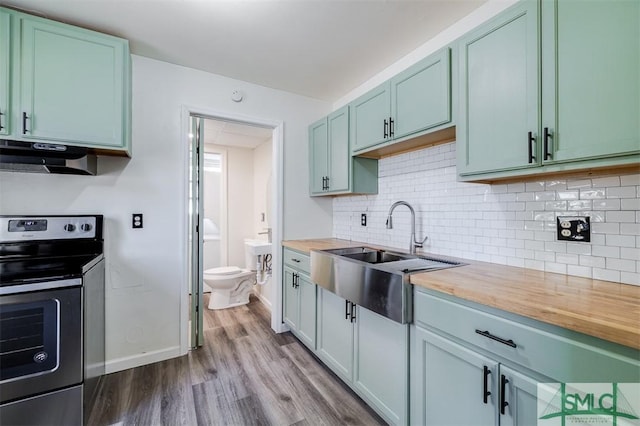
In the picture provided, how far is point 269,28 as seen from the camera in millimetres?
1856

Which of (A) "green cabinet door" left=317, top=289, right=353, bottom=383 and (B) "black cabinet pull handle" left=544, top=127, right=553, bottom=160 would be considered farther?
(A) "green cabinet door" left=317, top=289, right=353, bottom=383

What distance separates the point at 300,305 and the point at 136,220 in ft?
4.84

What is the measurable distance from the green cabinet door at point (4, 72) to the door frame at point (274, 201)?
0.96 metres

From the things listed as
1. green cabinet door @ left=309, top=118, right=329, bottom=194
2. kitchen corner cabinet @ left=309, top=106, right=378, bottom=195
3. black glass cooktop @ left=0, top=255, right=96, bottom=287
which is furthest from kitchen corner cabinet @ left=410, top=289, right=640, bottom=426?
black glass cooktop @ left=0, top=255, right=96, bottom=287

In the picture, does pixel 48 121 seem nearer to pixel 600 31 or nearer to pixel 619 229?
pixel 600 31

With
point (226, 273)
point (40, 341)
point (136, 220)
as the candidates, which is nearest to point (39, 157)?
point (136, 220)

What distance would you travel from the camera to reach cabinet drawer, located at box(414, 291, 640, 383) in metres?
0.75

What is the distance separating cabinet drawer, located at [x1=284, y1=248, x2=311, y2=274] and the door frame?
0.43 ft

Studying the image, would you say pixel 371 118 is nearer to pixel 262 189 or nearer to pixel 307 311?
pixel 307 311

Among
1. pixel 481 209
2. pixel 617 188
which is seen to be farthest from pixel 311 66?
pixel 617 188

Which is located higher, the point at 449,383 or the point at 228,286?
the point at 449,383

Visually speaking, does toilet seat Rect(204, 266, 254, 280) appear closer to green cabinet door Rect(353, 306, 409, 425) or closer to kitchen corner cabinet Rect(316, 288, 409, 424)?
kitchen corner cabinet Rect(316, 288, 409, 424)

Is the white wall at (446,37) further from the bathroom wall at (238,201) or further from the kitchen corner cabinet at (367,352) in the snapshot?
the bathroom wall at (238,201)

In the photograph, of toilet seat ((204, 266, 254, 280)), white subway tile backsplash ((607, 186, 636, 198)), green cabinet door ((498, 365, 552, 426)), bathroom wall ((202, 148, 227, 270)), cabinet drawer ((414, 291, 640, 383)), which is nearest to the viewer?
cabinet drawer ((414, 291, 640, 383))
